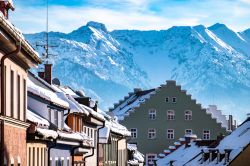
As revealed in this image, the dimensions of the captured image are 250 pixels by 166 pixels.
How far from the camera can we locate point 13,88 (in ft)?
82.4

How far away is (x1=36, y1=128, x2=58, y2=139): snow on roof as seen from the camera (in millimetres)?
28675

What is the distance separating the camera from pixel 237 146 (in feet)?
206

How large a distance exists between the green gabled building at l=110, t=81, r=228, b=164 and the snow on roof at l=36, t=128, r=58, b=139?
88645mm

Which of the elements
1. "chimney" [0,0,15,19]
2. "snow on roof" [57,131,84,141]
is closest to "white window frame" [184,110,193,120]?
"snow on roof" [57,131,84,141]

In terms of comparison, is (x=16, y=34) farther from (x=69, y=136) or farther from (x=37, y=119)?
(x=69, y=136)

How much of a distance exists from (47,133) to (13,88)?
454cm

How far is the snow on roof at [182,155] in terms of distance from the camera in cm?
8406

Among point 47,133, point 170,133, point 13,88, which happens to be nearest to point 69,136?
point 47,133

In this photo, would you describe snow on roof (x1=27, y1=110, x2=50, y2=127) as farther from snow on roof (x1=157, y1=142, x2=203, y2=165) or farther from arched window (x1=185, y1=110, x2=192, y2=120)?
arched window (x1=185, y1=110, x2=192, y2=120)

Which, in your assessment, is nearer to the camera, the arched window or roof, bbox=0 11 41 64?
roof, bbox=0 11 41 64

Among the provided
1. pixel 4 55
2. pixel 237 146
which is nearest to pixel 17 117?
pixel 4 55

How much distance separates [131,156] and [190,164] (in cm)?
1654

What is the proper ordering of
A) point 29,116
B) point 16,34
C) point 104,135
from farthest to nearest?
point 104,135
point 29,116
point 16,34

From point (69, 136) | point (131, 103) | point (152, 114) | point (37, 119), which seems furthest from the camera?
point (131, 103)
